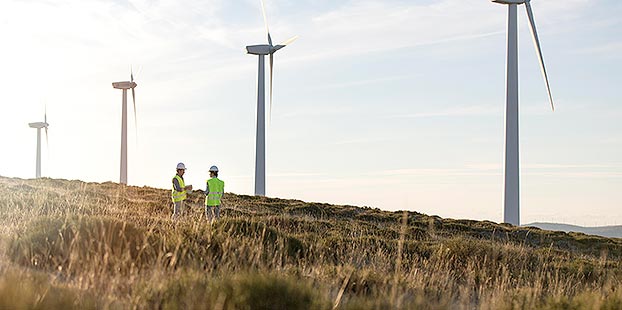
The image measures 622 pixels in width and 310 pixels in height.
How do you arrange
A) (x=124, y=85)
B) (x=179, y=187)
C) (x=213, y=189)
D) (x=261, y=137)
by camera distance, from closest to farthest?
(x=179, y=187) → (x=213, y=189) → (x=261, y=137) → (x=124, y=85)

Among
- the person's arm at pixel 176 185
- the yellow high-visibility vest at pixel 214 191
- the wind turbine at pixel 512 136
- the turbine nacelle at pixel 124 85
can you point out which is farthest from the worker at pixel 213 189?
the turbine nacelle at pixel 124 85

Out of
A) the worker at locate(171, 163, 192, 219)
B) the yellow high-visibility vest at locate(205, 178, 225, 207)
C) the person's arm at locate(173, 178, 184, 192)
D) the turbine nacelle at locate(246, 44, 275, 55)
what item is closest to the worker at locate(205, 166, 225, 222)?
the yellow high-visibility vest at locate(205, 178, 225, 207)

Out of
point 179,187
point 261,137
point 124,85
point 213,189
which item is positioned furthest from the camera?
point 124,85

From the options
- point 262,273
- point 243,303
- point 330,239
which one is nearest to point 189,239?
point 262,273

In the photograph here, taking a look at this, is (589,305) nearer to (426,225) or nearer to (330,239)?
(330,239)

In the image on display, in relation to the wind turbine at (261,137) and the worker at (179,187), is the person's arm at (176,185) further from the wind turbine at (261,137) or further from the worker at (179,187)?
the wind turbine at (261,137)

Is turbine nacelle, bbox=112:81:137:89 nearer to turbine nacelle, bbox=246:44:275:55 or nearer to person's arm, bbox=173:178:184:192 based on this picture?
turbine nacelle, bbox=246:44:275:55

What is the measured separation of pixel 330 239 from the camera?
22.6 metres

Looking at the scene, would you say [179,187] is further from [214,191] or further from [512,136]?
[512,136]

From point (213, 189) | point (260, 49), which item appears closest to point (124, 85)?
point (260, 49)

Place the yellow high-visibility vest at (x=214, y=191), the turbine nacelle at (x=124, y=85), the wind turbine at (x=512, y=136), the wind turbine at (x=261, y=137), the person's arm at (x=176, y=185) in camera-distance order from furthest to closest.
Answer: the turbine nacelle at (x=124, y=85)
the wind turbine at (x=261, y=137)
the wind turbine at (x=512, y=136)
the yellow high-visibility vest at (x=214, y=191)
the person's arm at (x=176, y=185)

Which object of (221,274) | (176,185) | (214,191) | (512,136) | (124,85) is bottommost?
(221,274)

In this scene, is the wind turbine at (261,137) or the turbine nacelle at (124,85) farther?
the turbine nacelle at (124,85)

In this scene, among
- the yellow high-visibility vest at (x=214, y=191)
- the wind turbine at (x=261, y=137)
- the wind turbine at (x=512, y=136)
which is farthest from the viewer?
the wind turbine at (x=261, y=137)
